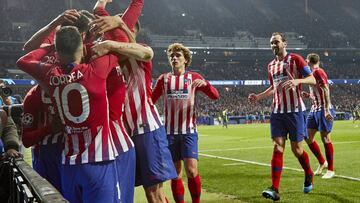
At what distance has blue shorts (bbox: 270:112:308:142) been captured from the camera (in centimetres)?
675

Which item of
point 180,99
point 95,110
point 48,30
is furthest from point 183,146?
point 95,110

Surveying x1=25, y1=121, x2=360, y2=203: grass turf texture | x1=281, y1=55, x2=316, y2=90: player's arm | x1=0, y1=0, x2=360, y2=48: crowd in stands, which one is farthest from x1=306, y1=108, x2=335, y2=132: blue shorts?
x1=0, y1=0, x2=360, y2=48: crowd in stands

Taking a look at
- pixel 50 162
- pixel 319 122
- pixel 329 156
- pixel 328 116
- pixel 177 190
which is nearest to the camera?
pixel 50 162

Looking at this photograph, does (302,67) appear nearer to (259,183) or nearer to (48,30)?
(259,183)

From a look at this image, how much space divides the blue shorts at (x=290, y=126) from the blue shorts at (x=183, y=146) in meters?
1.64

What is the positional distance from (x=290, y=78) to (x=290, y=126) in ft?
2.26

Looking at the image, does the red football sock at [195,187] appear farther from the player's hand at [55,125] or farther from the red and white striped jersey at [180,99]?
the player's hand at [55,125]

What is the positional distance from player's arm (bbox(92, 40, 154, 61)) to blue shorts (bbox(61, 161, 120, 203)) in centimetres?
72

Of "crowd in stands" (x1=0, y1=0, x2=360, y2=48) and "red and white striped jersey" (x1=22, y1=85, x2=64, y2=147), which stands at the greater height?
"crowd in stands" (x1=0, y1=0, x2=360, y2=48)

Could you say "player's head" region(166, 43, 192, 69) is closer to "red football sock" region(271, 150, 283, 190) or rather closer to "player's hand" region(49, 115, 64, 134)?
"red football sock" region(271, 150, 283, 190)

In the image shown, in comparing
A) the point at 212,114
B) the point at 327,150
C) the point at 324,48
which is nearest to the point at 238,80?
the point at 212,114

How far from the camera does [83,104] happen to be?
2.97 meters

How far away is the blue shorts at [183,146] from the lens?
5.55m

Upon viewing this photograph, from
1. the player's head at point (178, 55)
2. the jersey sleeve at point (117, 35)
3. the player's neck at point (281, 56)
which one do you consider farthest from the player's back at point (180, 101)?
the jersey sleeve at point (117, 35)
